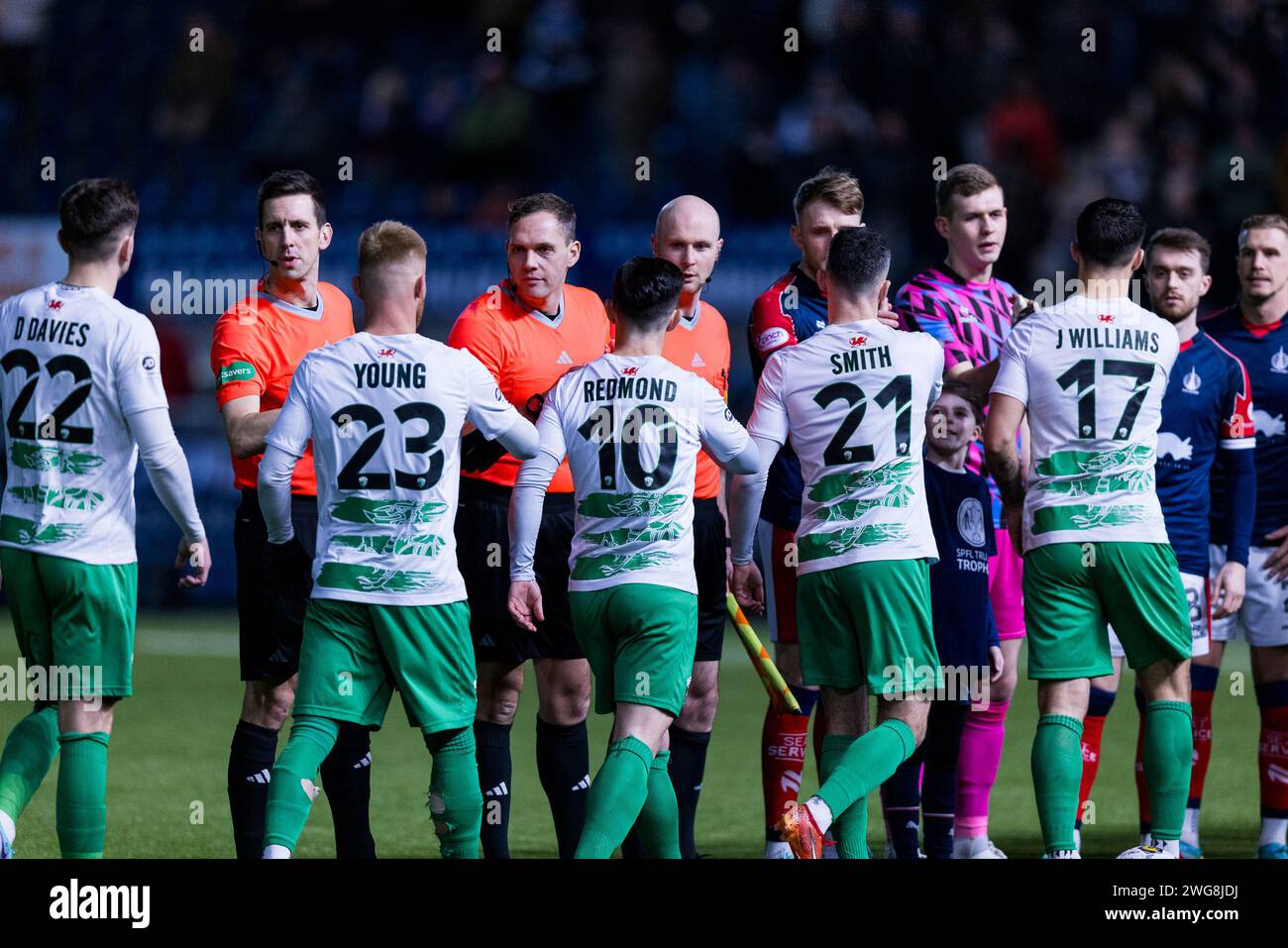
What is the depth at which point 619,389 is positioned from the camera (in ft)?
18.9

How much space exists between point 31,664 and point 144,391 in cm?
92

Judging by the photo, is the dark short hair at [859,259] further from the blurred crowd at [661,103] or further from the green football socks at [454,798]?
the blurred crowd at [661,103]

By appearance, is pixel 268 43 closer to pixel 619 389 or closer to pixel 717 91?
Answer: pixel 717 91

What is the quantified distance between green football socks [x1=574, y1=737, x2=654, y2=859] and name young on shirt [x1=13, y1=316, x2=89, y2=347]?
204 centimetres

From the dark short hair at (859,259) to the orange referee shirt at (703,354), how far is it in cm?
76

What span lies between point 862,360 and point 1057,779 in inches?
58.0

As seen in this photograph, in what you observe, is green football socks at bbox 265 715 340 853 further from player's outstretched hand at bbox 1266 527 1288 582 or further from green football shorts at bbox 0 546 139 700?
player's outstretched hand at bbox 1266 527 1288 582

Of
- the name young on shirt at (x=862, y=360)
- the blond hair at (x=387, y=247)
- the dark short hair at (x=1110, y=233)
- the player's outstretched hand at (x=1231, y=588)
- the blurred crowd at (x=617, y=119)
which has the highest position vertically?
the blurred crowd at (x=617, y=119)

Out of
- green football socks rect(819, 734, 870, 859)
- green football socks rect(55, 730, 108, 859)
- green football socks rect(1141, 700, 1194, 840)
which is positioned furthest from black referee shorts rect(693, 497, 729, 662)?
green football socks rect(55, 730, 108, 859)

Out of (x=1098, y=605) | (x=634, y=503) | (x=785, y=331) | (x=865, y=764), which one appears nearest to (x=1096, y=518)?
(x=1098, y=605)

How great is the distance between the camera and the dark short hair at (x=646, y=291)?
5.79 meters

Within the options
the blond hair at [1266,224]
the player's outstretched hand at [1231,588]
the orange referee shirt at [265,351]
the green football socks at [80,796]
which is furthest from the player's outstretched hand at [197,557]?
the blond hair at [1266,224]

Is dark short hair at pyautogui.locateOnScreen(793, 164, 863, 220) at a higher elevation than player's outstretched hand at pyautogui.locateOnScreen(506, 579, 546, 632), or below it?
higher

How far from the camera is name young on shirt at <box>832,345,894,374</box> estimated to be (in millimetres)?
5938
